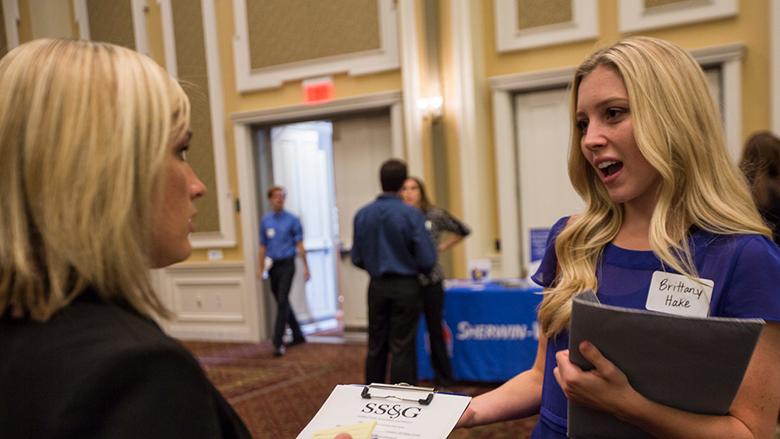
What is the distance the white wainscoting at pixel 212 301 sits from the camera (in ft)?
20.4

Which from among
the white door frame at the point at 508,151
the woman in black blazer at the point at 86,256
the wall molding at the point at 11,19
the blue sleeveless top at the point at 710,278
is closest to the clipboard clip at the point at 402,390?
the blue sleeveless top at the point at 710,278

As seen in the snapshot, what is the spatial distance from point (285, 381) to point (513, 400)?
361 centimetres

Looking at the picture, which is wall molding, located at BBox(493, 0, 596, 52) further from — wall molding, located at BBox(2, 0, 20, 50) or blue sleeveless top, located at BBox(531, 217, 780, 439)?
wall molding, located at BBox(2, 0, 20, 50)

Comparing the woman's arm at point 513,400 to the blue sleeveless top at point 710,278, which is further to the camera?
the woman's arm at point 513,400

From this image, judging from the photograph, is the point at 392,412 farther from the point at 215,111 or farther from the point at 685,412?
the point at 215,111

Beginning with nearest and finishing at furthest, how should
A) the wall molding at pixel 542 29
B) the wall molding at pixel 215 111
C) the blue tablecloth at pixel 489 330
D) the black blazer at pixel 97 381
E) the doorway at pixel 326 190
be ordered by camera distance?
the black blazer at pixel 97 381
the blue tablecloth at pixel 489 330
the wall molding at pixel 542 29
the doorway at pixel 326 190
the wall molding at pixel 215 111

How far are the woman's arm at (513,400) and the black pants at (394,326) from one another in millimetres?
2400

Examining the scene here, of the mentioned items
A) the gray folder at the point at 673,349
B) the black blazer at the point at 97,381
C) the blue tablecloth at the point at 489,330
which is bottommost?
the blue tablecloth at the point at 489,330

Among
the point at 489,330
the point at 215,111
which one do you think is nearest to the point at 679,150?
the point at 489,330

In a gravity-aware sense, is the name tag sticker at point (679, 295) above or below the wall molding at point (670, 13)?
below

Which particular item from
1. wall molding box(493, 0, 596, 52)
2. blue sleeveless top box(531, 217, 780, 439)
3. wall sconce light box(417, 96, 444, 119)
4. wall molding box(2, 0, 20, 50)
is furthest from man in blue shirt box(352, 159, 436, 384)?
wall molding box(2, 0, 20, 50)

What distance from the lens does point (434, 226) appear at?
4.27m

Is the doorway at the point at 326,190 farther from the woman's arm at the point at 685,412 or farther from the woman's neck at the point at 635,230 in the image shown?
the woman's arm at the point at 685,412

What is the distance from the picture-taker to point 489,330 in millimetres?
3953
